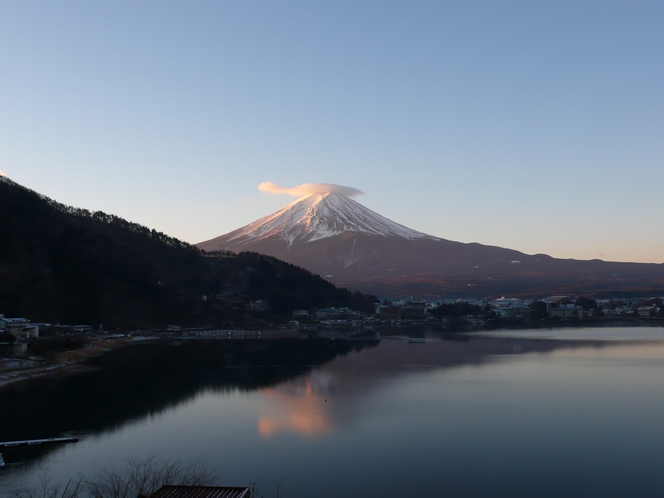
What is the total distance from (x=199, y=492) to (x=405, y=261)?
289ft

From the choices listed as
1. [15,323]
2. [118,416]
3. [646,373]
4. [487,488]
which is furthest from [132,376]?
[646,373]

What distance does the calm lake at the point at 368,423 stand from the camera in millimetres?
7480

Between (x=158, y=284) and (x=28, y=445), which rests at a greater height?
(x=158, y=284)

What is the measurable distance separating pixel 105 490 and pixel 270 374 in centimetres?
1032

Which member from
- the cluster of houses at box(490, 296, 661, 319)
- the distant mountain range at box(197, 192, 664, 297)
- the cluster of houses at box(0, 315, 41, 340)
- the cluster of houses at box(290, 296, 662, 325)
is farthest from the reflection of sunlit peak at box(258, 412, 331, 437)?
the distant mountain range at box(197, 192, 664, 297)

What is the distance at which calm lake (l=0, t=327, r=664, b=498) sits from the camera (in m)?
7.48

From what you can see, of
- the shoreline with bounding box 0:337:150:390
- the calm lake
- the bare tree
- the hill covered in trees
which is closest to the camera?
the bare tree

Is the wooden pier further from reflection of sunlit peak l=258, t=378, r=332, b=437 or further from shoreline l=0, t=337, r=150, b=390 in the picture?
shoreline l=0, t=337, r=150, b=390

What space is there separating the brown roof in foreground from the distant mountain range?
64.9 m

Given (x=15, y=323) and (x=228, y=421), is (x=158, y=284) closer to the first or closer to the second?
(x=15, y=323)

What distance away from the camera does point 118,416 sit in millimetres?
10773

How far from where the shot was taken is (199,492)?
5688 millimetres

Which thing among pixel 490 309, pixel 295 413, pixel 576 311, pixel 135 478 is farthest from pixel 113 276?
pixel 576 311

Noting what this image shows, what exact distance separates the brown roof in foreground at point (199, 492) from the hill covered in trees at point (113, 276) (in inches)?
874
